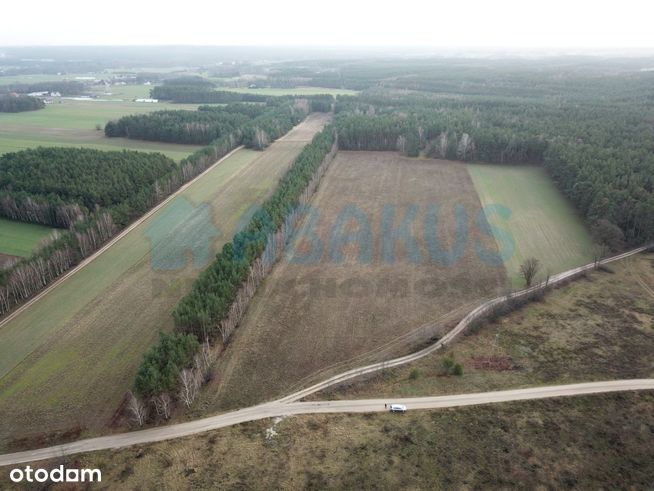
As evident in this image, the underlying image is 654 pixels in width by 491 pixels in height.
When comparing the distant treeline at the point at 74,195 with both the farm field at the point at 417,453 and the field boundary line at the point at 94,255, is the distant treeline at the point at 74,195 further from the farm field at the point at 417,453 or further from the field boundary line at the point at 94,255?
the farm field at the point at 417,453

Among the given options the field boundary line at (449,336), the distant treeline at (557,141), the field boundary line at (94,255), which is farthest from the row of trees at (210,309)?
the distant treeline at (557,141)

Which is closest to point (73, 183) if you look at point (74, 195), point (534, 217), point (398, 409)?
point (74, 195)

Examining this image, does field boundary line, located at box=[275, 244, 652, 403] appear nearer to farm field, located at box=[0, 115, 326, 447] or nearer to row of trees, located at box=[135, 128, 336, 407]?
row of trees, located at box=[135, 128, 336, 407]

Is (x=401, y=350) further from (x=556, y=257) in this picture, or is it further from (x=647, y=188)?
(x=647, y=188)

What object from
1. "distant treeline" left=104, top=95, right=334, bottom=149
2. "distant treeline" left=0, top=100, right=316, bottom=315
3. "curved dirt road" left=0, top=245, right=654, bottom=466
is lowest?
"curved dirt road" left=0, top=245, right=654, bottom=466

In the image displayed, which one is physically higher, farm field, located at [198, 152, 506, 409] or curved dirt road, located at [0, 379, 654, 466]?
farm field, located at [198, 152, 506, 409]

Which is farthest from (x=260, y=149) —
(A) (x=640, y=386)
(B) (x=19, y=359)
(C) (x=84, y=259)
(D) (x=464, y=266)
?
(A) (x=640, y=386)

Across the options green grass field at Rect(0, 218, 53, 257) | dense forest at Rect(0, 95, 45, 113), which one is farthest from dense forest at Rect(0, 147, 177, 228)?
dense forest at Rect(0, 95, 45, 113)
